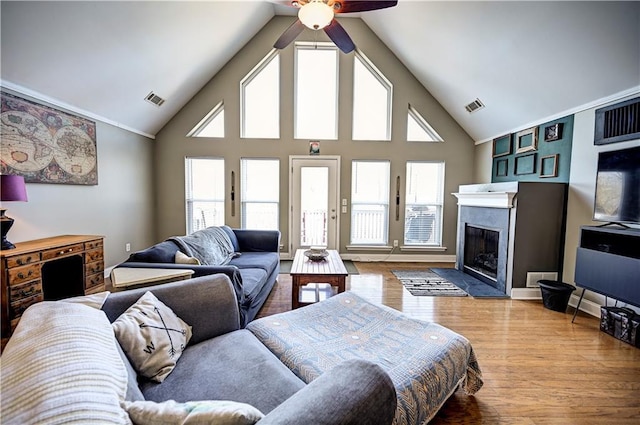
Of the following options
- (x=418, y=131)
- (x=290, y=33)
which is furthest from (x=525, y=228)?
(x=290, y=33)

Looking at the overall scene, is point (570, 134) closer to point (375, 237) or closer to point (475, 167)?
point (475, 167)

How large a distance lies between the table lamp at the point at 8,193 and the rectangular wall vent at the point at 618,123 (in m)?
5.75

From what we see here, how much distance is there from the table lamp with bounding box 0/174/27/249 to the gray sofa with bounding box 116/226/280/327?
116 cm

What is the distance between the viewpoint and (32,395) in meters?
0.59

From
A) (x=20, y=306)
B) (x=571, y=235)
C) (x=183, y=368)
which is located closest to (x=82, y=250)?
(x=20, y=306)

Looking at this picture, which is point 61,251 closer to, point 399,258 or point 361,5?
point 361,5

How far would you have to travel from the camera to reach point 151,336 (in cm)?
124

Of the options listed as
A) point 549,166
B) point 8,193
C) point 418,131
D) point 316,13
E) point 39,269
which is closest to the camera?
point 316,13

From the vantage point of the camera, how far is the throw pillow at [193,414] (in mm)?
706

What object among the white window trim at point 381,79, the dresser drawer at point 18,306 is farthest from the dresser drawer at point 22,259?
the white window trim at point 381,79

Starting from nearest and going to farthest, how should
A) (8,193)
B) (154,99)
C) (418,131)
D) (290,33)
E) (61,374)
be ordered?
(61,374), (8,193), (290,33), (154,99), (418,131)

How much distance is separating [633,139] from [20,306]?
584cm

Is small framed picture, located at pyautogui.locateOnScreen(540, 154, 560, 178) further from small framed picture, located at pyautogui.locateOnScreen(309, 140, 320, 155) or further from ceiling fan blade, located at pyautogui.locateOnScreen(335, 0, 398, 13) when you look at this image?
small framed picture, located at pyautogui.locateOnScreen(309, 140, 320, 155)

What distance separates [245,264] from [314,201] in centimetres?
234
